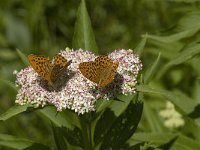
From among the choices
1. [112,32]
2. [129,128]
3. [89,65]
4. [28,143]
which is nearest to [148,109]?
[129,128]

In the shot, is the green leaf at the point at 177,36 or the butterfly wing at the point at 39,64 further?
the green leaf at the point at 177,36

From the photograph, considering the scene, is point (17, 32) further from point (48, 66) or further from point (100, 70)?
point (100, 70)

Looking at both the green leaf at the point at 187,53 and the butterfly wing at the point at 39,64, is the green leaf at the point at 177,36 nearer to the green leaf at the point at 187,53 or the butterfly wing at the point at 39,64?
the green leaf at the point at 187,53

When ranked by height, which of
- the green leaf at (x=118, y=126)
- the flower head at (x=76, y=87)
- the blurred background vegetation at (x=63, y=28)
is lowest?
the green leaf at (x=118, y=126)

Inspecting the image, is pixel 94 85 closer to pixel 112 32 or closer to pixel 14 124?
pixel 14 124

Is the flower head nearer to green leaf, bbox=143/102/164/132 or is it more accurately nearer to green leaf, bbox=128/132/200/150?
green leaf, bbox=128/132/200/150

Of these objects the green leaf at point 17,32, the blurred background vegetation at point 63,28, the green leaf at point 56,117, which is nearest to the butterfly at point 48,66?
the green leaf at point 56,117

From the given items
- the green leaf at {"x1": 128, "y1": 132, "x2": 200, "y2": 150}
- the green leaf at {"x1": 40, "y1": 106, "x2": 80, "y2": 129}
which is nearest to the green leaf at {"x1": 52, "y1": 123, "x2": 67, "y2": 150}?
the green leaf at {"x1": 40, "y1": 106, "x2": 80, "y2": 129}
